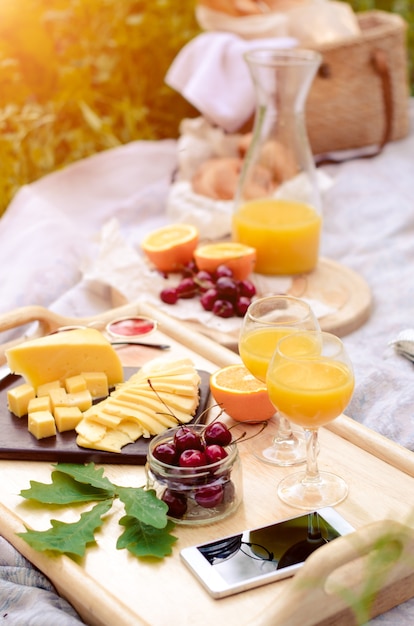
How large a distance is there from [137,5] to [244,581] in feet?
8.58

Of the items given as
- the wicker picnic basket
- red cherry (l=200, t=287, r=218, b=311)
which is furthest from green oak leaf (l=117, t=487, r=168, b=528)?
the wicker picnic basket

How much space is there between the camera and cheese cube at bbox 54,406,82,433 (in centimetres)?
150

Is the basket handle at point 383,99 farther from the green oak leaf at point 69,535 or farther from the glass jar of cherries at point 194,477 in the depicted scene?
the green oak leaf at point 69,535

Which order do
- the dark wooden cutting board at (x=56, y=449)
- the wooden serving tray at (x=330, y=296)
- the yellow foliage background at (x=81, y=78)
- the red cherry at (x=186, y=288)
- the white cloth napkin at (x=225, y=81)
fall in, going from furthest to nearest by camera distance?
the yellow foliage background at (x=81, y=78), the white cloth napkin at (x=225, y=81), the red cherry at (x=186, y=288), the wooden serving tray at (x=330, y=296), the dark wooden cutting board at (x=56, y=449)

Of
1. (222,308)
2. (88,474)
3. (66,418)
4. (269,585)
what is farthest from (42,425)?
(222,308)

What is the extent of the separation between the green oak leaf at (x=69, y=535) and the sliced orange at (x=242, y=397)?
0.32 meters

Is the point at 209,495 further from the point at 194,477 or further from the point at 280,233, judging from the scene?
the point at 280,233

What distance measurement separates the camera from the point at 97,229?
278 cm

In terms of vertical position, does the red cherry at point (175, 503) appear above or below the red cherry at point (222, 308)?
above

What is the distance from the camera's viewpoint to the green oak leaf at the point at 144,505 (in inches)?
48.6

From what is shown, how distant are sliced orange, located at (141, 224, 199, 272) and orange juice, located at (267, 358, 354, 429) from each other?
980mm

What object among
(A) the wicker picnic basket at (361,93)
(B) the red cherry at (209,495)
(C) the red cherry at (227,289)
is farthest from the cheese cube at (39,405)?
(A) the wicker picnic basket at (361,93)

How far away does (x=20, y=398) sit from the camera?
1556mm

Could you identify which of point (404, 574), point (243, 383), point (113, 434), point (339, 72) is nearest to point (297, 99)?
point (339, 72)
